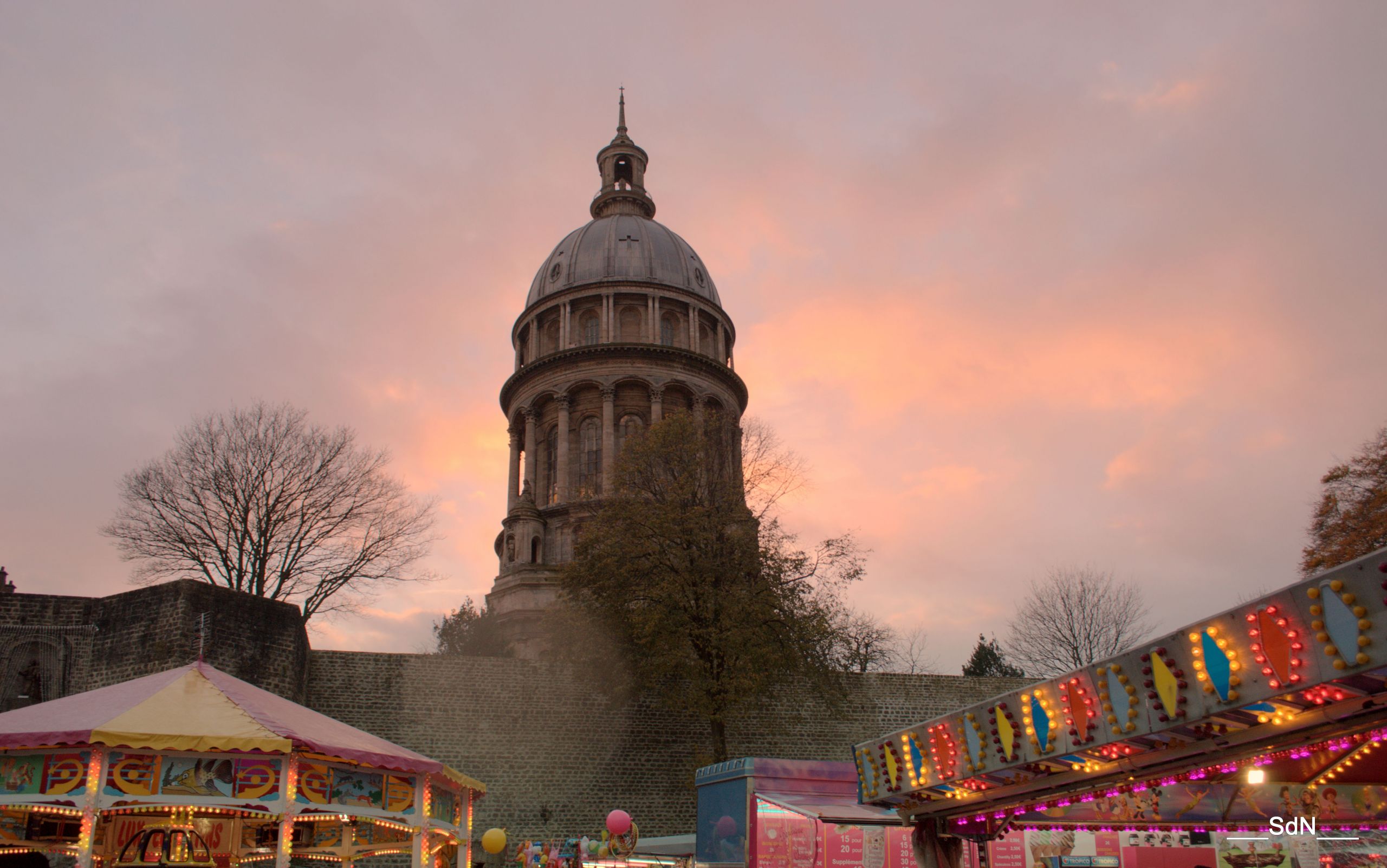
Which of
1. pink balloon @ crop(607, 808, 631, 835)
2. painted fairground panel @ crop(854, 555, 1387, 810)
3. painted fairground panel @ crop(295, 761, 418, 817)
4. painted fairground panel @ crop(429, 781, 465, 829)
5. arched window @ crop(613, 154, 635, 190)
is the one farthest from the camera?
arched window @ crop(613, 154, 635, 190)

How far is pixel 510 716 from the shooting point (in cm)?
2409

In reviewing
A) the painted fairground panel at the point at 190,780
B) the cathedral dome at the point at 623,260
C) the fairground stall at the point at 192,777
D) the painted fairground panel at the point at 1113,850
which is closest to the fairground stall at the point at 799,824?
the painted fairground panel at the point at 1113,850

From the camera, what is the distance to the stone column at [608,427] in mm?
39750

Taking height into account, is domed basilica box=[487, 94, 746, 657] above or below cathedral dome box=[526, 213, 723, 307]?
below

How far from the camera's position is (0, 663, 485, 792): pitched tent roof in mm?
8891

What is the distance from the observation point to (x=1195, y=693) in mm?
6113

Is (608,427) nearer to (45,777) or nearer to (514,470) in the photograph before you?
(514,470)

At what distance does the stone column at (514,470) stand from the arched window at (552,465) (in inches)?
53.0

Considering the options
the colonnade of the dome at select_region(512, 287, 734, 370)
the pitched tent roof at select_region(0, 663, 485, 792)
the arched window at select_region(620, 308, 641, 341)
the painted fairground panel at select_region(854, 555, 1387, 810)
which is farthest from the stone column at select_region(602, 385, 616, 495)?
the painted fairground panel at select_region(854, 555, 1387, 810)

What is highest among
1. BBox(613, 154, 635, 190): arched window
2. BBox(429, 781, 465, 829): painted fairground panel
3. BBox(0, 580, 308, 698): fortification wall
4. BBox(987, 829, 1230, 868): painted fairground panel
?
BBox(613, 154, 635, 190): arched window

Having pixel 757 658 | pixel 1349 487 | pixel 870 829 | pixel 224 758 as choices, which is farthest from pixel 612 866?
pixel 1349 487

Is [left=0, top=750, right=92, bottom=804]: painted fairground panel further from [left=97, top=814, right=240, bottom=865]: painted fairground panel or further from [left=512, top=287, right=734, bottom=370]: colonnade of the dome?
[left=512, top=287, right=734, bottom=370]: colonnade of the dome

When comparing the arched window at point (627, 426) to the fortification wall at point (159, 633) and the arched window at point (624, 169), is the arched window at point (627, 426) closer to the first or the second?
the arched window at point (624, 169)

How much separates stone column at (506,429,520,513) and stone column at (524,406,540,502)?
60 centimetres
